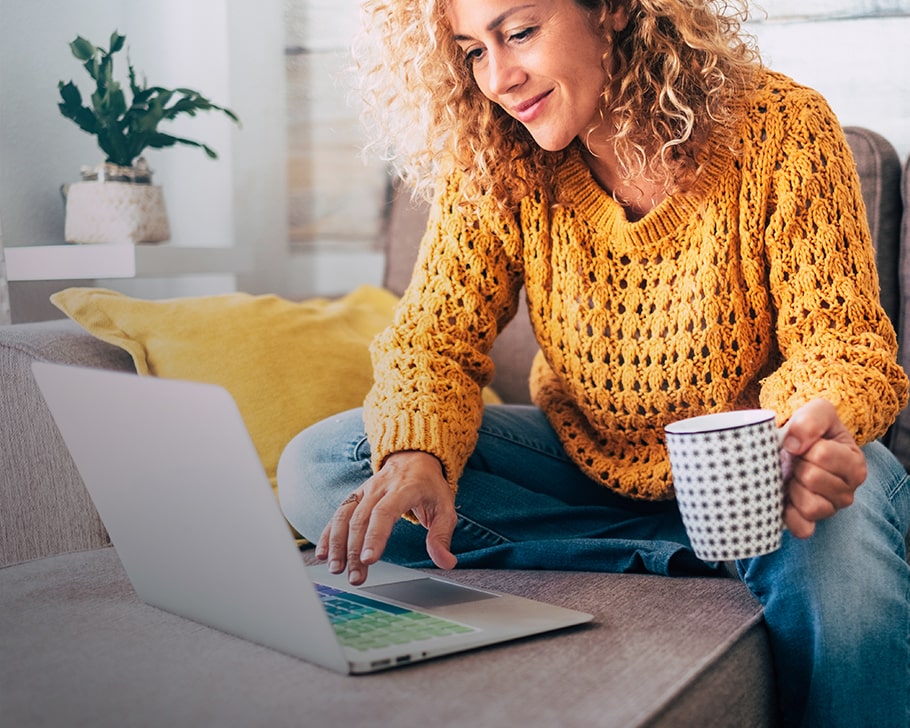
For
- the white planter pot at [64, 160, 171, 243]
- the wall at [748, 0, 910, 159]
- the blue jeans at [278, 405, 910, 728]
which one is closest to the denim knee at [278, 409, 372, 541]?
the blue jeans at [278, 405, 910, 728]

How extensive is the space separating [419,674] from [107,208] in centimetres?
112

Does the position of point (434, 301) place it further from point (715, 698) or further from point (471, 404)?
point (715, 698)

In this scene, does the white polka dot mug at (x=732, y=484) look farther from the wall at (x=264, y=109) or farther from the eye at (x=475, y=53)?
the wall at (x=264, y=109)

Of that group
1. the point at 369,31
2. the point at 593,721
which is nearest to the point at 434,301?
the point at 369,31

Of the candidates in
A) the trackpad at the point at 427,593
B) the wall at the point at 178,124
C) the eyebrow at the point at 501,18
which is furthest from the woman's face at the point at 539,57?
the wall at the point at 178,124

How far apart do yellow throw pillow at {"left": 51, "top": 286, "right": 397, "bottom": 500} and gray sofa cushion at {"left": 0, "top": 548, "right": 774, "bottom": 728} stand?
1.34 ft

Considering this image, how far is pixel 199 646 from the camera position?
824 mm

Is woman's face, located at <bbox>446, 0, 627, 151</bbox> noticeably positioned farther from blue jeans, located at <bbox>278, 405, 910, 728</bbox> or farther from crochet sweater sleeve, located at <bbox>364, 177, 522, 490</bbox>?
blue jeans, located at <bbox>278, 405, 910, 728</bbox>

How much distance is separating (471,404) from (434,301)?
0.15 m

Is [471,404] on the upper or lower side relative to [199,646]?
upper

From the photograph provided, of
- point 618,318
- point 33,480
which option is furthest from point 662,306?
point 33,480

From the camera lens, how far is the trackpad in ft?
2.95

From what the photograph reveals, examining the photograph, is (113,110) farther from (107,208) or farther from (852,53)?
(852,53)

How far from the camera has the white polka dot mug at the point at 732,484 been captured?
0.76 meters
